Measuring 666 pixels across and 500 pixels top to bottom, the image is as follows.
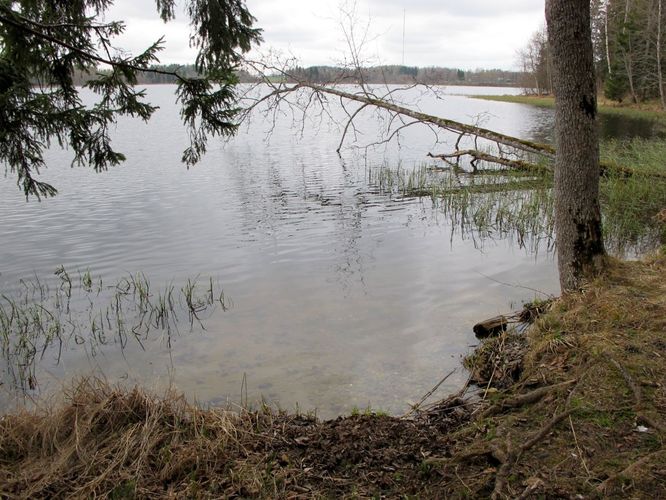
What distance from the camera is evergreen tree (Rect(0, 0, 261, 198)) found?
607cm

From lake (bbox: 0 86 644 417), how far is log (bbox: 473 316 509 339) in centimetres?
15

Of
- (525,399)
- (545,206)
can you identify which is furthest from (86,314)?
(545,206)

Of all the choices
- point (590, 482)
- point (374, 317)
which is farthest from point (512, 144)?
point (590, 482)

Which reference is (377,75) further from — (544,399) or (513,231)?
(544,399)

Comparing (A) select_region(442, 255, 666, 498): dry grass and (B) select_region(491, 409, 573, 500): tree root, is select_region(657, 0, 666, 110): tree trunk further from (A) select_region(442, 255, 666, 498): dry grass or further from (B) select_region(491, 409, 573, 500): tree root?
(B) select_region(491, 409, 573, 500): tree root

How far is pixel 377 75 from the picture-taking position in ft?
45.2

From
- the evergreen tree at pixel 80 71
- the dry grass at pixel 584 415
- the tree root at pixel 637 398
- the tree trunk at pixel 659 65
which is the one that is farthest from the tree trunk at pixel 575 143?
the tree trunk at pixel 659 65

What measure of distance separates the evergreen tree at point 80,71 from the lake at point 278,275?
2.46 meters

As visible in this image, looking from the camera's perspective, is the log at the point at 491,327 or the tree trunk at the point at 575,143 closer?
the tree trunk at the point at 575,143

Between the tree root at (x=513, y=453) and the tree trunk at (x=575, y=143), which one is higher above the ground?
the tree trunk at (x=575, y=143)

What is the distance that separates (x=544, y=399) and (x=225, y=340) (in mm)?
4064

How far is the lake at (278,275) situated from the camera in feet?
19.4

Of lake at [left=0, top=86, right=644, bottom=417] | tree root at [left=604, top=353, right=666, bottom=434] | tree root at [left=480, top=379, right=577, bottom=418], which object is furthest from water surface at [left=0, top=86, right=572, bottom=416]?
tree root at [left=604, top=353, right=666, bottom=434]

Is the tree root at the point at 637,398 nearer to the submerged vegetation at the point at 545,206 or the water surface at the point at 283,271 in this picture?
the water surface at the point at 283,271
